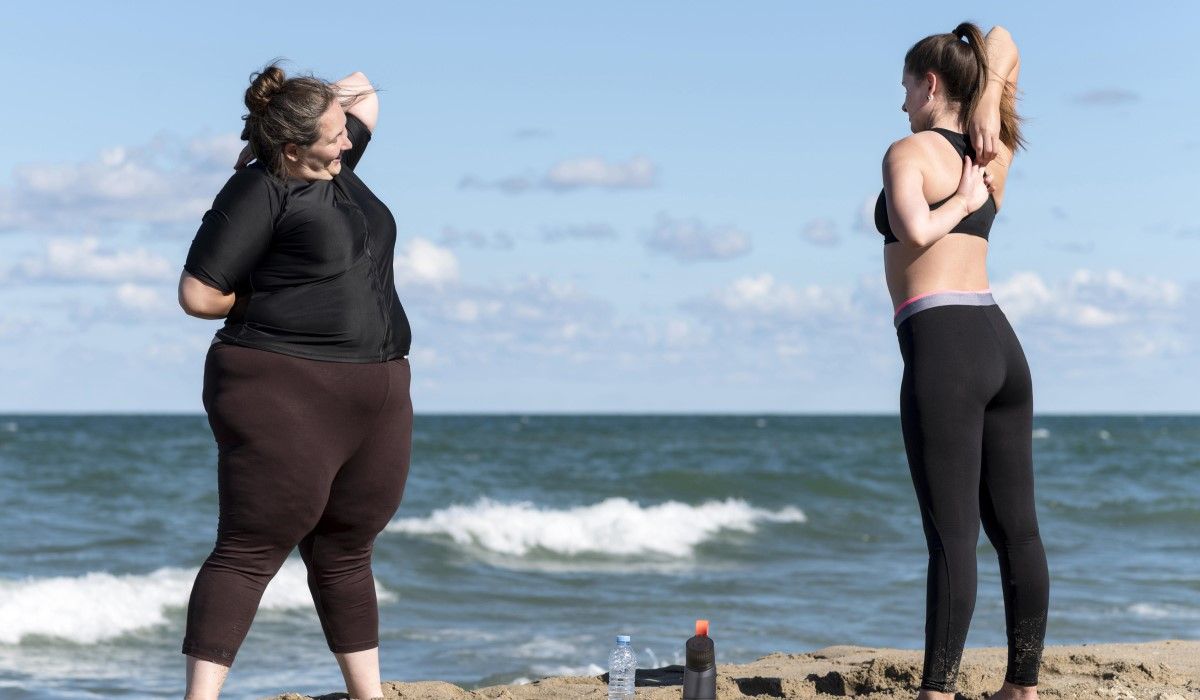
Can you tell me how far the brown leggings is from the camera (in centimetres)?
292

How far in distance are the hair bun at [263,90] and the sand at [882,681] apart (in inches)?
75.5

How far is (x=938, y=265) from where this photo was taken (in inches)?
126

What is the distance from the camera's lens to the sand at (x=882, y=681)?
3.97 metres

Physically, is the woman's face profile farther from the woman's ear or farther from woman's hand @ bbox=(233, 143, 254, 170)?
the woman's ear

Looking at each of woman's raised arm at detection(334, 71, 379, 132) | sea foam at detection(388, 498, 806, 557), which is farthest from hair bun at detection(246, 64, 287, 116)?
sea foam at detection(388, 498, 806, 557)

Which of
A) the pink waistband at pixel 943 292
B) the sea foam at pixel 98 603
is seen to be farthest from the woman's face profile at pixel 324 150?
the sea foam at pixel 98 603

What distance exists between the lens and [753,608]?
8617 millimetres

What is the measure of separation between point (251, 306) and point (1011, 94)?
2.12 meters

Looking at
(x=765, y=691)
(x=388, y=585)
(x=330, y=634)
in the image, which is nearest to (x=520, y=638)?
(x=388, y=585)

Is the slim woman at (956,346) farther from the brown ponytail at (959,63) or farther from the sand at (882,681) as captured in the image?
the sand at (882,681)

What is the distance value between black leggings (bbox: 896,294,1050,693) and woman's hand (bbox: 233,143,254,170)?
5.66 feet

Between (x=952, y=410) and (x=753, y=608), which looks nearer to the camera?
(x=952, y=410)

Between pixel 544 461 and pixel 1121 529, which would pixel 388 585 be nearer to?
pixel 1121 529

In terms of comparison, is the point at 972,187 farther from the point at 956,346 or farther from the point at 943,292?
the point at 956,346
